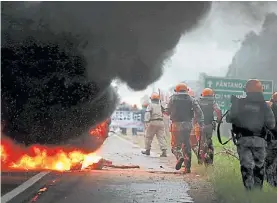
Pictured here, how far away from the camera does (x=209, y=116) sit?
10203 millimetres

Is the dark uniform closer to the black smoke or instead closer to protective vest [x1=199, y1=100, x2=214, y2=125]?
protective vest [x1=199, y1=100, x2=214, y2=125]

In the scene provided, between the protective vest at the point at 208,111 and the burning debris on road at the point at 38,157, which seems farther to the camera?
the protective vest at the point at 208,111

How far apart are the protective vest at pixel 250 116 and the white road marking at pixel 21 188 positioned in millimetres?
2939

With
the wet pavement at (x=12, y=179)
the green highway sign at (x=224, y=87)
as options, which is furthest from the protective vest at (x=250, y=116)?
the green highway sign at (x=224, y=87)

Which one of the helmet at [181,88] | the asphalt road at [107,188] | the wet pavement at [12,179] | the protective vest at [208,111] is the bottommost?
the asphalt road at [107,188]

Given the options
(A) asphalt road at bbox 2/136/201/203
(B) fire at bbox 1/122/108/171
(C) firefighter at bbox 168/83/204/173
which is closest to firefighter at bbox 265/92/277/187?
(A) asphalt road at bbox 2/136/201/203

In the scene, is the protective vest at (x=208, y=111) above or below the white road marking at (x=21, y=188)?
above

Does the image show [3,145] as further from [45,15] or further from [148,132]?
[148,132]

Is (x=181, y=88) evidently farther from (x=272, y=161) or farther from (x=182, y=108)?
(x=272, y=161)

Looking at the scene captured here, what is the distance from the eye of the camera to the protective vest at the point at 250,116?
6270 millimetres

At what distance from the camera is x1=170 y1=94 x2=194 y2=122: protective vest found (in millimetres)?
9742

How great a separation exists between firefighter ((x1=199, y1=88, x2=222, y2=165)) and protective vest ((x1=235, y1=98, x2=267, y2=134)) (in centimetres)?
360

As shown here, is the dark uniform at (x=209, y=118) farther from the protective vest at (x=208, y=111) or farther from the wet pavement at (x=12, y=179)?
the wet pavement at (x=12, y=179)

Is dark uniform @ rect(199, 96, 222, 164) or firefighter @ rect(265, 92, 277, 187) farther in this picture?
dark uniform @ rect(199, 96, 222, 164)
